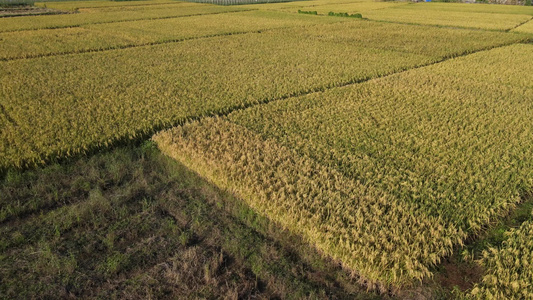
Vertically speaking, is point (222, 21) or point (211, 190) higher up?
point (222, 21)

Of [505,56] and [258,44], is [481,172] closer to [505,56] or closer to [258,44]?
[505,56]

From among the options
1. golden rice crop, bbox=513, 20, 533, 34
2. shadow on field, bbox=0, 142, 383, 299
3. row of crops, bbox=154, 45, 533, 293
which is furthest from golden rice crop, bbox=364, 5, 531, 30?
shadow on field, bbox=0, 142, 383, 299

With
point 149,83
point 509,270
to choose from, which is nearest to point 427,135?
point 509,270

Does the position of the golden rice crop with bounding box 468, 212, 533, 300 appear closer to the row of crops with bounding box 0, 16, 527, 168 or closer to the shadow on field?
the shadow on field

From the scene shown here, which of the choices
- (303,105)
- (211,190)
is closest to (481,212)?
(211,190)

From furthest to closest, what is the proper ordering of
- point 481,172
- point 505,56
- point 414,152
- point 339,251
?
point 505,56 → point 414,152 → point 481,172 → point 339,251

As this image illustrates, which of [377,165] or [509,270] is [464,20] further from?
[509,270]
